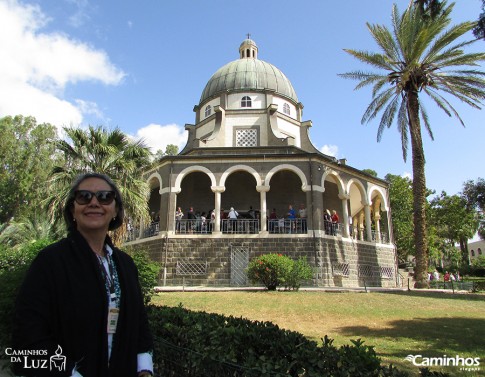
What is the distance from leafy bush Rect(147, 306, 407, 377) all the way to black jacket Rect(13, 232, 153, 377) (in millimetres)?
1456

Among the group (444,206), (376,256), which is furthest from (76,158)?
(444,206)

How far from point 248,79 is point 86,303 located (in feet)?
89.4

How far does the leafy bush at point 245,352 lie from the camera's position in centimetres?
297

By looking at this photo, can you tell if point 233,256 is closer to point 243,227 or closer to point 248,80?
point 243,227

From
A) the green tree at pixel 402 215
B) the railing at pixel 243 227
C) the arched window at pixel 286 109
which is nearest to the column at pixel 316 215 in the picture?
the railing at pixel 243 227

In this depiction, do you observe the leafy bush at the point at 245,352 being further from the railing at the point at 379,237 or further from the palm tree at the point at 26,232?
the railing at the point at 379,237

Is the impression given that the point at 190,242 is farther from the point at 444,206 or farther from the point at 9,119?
the point at 444,206

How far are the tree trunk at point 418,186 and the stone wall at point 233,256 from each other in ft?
9.98

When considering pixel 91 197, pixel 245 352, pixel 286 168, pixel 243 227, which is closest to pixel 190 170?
pixel 243 227

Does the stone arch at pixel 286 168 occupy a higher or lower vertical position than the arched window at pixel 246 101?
lower

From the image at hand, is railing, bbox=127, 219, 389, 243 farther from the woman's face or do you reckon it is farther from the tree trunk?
the woman's face

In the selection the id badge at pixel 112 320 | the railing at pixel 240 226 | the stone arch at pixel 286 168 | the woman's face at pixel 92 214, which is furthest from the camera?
the stone arch at pixel 286 168

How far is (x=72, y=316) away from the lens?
1.96 metres

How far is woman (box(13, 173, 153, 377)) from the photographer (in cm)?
188
